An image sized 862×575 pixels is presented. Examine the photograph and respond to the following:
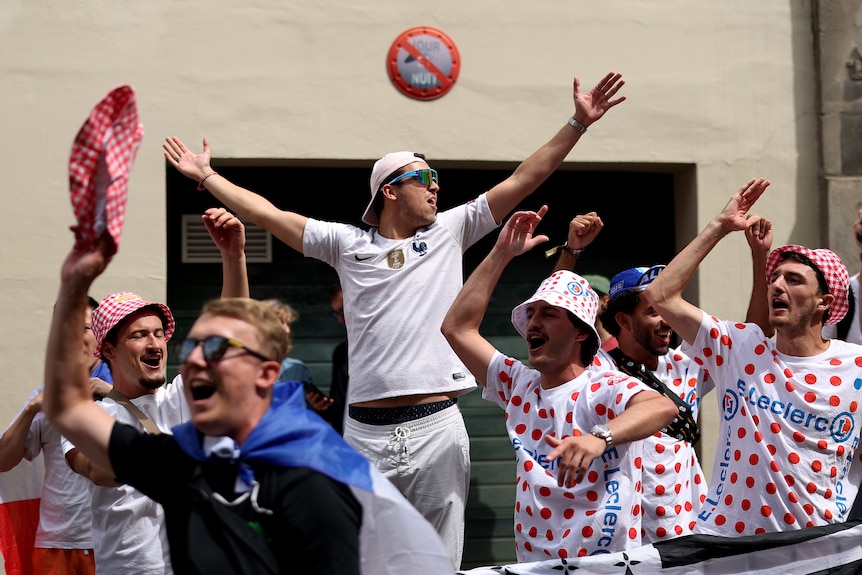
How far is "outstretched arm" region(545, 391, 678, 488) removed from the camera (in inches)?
156

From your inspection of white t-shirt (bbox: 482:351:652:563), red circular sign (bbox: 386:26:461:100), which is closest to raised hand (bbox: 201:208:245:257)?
white t-shirt (bbox: 482:351:652:563)

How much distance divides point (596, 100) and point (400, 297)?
1.40 meters

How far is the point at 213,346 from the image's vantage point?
3262 millimetres

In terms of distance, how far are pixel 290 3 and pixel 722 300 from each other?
144 inches

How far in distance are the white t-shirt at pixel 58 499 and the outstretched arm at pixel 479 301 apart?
1969 millimetres

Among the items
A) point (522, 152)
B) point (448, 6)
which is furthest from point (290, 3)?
point (522, 152)

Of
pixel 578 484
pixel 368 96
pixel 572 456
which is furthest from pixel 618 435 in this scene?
pixel 368 96

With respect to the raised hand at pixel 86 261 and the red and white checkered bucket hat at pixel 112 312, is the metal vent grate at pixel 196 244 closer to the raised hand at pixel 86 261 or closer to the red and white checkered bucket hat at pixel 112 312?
the red and white checkered bucket hat at pixel 112 312

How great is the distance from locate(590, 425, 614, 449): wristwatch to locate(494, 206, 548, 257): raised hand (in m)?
1.17

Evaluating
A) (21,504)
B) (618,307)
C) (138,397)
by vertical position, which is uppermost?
(618,307)

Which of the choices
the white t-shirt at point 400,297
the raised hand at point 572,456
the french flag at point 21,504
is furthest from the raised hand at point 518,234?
the french flag at point 21,504

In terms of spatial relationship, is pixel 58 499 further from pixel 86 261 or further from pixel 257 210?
pixel 86 261

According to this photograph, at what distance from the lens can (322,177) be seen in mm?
8812

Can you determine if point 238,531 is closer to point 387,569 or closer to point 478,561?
point 387,569
